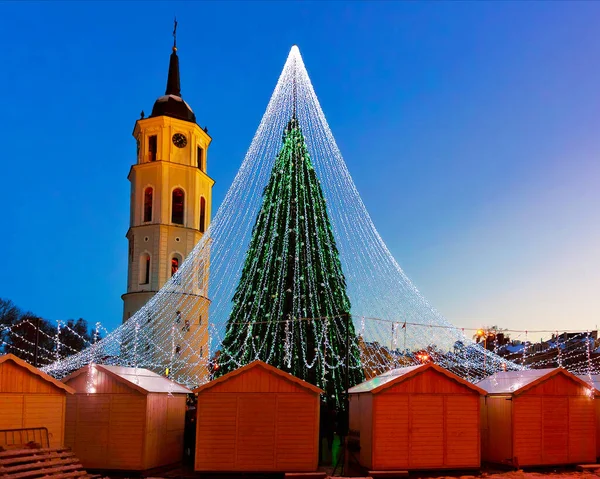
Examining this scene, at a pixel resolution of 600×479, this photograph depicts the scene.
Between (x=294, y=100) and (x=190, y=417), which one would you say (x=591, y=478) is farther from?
(x=294, y=100)

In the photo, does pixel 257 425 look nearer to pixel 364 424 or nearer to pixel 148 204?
pixel 364 424

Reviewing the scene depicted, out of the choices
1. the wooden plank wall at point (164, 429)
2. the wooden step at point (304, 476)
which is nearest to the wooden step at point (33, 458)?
the wooden plank wall at point (164, 429)

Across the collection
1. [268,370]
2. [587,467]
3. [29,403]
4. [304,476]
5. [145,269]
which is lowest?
[587,467]

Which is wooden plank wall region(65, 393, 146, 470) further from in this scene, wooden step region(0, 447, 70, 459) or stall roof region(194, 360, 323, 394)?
wooden step region(0, 447, 70, 459)

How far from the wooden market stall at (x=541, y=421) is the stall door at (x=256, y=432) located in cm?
773

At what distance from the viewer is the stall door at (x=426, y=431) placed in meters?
Answer: 19.3

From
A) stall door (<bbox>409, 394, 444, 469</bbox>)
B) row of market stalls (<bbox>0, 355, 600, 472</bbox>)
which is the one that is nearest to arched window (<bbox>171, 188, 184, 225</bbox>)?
row of market stalls (<bbox>0, 355, 600, 472</bbox>)

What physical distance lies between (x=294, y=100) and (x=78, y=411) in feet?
45.0

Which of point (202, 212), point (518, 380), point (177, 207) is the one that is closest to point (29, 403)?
point (518, 380)

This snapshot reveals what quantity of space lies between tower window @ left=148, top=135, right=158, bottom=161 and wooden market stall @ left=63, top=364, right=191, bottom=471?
33.3m

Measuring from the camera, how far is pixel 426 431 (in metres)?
19.5

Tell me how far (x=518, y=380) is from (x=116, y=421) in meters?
13.3

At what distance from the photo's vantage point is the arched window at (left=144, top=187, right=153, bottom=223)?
1988 inches

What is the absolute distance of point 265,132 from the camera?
20.7 metres
